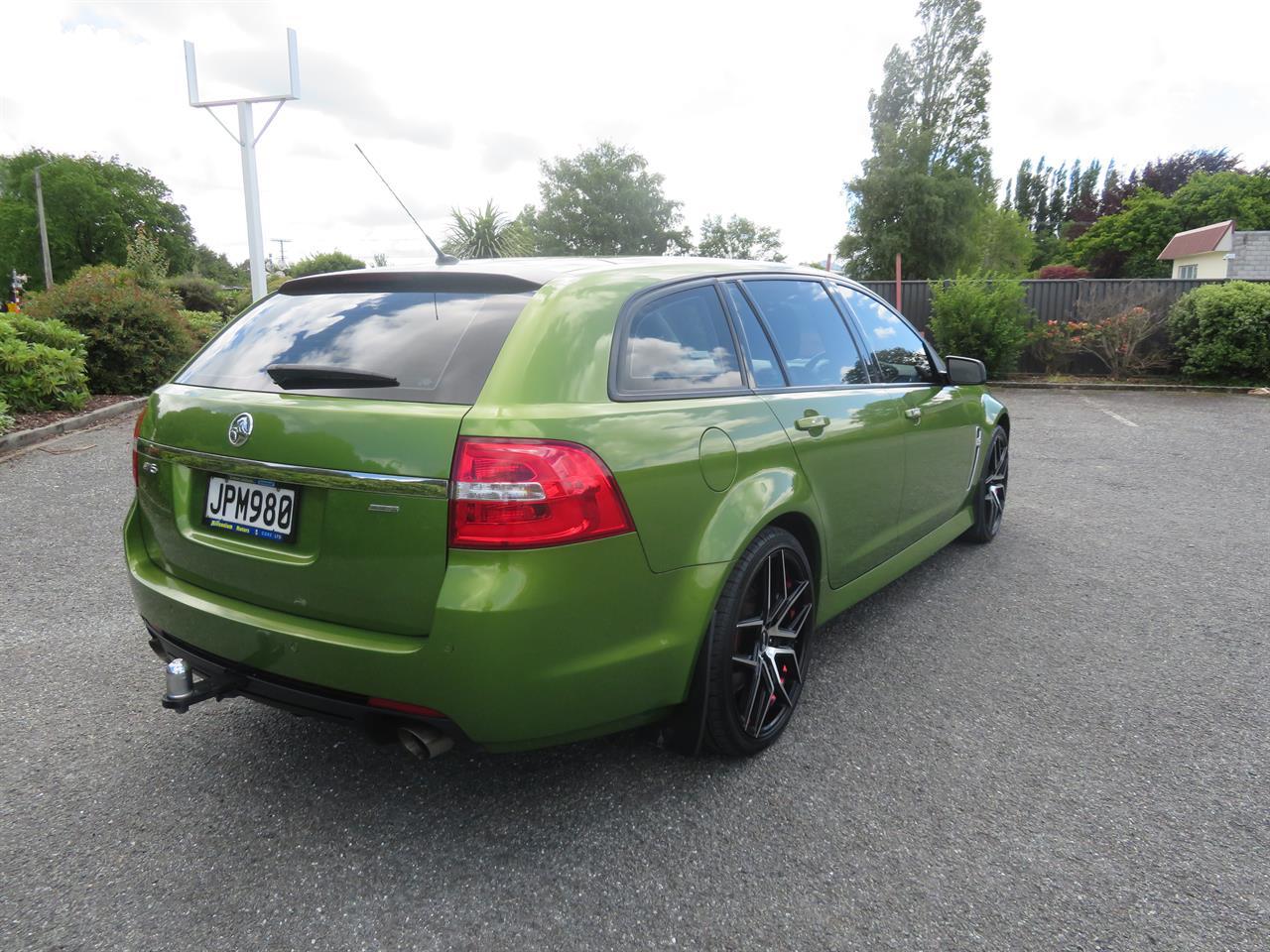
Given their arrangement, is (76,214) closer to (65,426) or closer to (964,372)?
(65,426)

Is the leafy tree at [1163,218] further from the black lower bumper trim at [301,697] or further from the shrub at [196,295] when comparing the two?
the black lower bumper trim at [301,697]

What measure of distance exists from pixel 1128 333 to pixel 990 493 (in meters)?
11.5

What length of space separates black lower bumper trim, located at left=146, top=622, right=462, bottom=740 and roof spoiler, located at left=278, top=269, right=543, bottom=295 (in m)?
1.16

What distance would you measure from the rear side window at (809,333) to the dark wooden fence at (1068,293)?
11285mm

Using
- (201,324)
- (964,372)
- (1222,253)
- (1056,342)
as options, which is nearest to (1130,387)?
(1056,342)

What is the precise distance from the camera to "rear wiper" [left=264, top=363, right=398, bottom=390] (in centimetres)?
228

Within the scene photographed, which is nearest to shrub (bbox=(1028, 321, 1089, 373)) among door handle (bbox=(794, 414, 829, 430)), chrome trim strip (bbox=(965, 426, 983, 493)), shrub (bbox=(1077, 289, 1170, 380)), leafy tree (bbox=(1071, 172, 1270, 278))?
shrub (bbox=(1077, 289, 1170, 380))

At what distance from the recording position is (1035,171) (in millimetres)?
107000

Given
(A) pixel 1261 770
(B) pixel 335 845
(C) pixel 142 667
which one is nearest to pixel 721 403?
(B) pixel 335 845

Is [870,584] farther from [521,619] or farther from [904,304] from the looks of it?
[904,304]

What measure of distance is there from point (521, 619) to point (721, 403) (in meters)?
0.99

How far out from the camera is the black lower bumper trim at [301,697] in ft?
7.10

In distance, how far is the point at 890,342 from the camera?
4.06 meters

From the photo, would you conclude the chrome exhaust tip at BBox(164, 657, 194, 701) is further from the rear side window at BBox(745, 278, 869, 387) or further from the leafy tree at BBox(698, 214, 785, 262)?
the leafy tree at BBox(698, 214, 785, 262)
